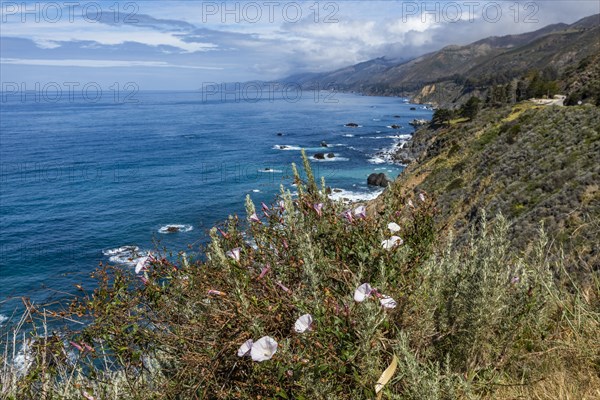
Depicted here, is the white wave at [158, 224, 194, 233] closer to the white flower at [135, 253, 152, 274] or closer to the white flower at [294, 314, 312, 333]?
the white flower at [135, 253, 152, 274]

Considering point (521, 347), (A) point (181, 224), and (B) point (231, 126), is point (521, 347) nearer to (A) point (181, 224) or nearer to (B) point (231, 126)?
(A) point (181, 224)

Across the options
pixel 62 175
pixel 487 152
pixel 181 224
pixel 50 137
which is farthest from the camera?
pixel 50 137

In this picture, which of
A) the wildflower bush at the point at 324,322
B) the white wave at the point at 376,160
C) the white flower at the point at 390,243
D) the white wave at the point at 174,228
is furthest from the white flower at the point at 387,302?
the white wave at the point at 376,160

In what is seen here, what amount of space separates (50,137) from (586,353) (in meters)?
104

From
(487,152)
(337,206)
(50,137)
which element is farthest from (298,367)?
(50,137)

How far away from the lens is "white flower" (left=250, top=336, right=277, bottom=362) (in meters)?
2.14

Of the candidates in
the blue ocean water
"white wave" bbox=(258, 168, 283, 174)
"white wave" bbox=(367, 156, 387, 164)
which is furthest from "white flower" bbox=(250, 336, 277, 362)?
"white wave" bbox=(367, 156, 387, 164)

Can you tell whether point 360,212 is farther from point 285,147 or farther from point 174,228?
point 285,147

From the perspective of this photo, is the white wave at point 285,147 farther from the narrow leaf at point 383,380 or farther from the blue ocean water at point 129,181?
the narrow leaf at point 383,380

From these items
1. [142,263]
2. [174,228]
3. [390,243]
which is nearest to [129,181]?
[174,228]

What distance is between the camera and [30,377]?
9.52ft

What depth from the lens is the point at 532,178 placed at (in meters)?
22.4

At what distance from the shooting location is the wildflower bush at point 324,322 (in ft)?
7.68

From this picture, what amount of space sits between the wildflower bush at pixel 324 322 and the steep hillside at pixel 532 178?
563 cm
